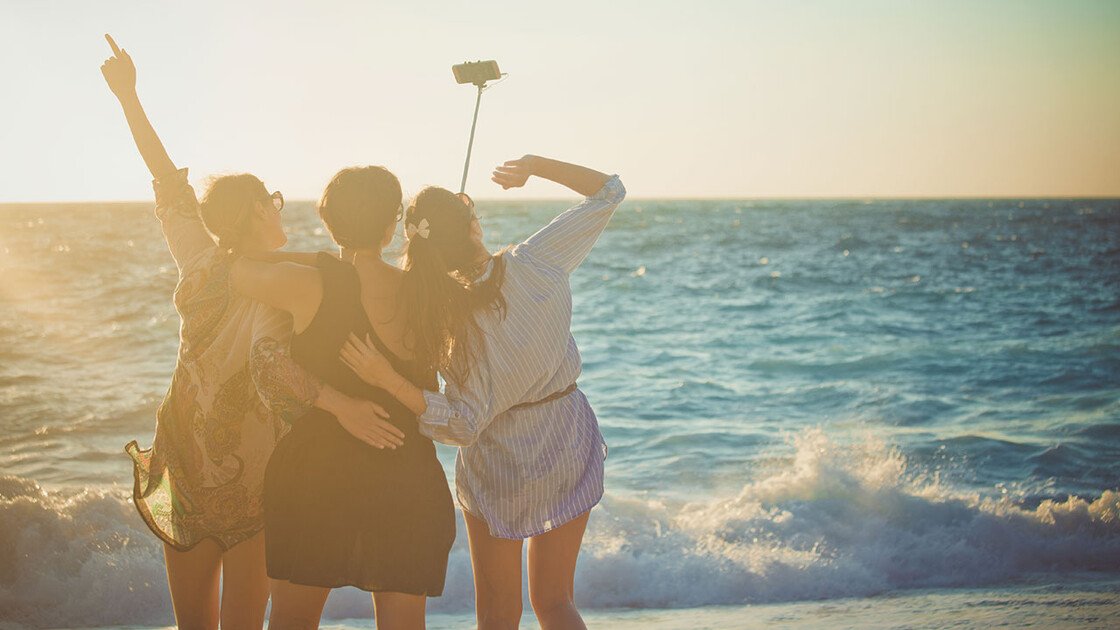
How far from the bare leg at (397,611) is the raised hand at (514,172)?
107cm

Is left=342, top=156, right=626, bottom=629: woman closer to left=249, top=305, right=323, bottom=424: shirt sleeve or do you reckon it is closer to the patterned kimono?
left=249, top=305, right=323, bottom=424: shirt sleeve

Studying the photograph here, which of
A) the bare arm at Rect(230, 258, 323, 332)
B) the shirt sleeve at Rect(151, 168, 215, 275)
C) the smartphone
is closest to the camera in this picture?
the bare arm at Rect(230, 258, 323, 332)

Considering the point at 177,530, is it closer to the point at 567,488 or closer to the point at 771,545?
the point at 567,488

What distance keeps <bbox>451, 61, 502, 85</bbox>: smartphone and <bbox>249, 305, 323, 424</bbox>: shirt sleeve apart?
0.97 metres

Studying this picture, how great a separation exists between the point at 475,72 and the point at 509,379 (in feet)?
3.24

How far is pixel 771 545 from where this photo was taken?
A: 5.83 m

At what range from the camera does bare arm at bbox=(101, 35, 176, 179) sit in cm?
272

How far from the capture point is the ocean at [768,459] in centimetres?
511

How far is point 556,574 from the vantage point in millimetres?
2660

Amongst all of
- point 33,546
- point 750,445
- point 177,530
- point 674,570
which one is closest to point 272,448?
point 177,530

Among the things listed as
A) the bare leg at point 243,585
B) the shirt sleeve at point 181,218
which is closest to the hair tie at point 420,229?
the shirt sleeve at point 181,218

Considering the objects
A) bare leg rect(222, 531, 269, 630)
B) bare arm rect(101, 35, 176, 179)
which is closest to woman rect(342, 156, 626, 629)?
bare leg rect(222, 531, 269, 630)

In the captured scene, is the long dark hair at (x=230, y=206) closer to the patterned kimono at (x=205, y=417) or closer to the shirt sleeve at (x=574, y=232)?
the patterned kimono at (x=205, y=417)

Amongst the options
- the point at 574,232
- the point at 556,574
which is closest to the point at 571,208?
the point at 574,232
